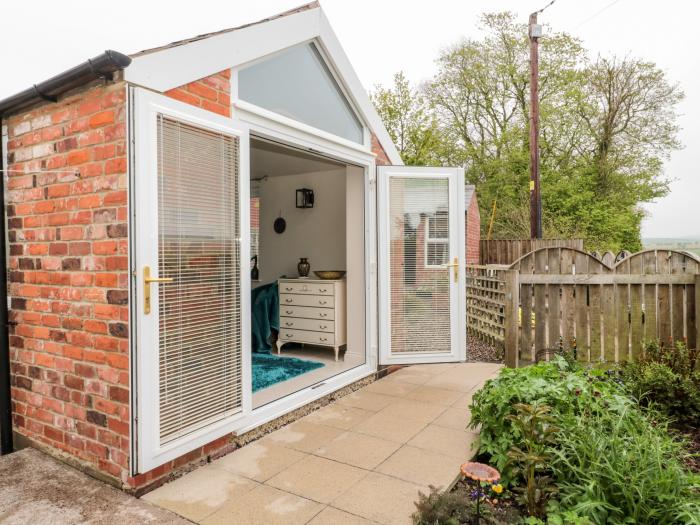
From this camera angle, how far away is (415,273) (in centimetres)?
470

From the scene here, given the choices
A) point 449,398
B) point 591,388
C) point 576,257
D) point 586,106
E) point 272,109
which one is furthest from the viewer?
point 586,106

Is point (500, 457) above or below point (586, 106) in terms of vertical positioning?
below

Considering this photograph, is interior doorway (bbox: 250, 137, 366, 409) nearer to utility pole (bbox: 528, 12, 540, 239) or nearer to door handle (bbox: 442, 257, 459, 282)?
door handle (bbox: 442, 257, 459, 282)

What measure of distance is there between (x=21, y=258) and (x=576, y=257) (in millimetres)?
4895

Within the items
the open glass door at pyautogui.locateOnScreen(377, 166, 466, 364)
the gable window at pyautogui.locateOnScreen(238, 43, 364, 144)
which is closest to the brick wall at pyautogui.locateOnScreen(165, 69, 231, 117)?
the gable window at pyautogui.locateOnScreen(238, 43, 364, 144)

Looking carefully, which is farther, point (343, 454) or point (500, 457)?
point (343, 454)

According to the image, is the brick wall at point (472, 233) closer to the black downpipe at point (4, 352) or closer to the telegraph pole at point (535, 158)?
the telegraph pole at point (535, 158)

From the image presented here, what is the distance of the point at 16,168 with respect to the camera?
9.71 ft

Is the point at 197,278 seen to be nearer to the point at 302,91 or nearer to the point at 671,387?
the point at 302,91

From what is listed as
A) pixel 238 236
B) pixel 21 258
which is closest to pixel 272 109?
pixel 238 236

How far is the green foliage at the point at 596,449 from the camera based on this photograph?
193 cm

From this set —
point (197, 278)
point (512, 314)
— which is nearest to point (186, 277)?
point (197, 278)

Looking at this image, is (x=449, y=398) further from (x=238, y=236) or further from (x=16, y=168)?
(x=16, y=168)

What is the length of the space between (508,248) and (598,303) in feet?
29.5
